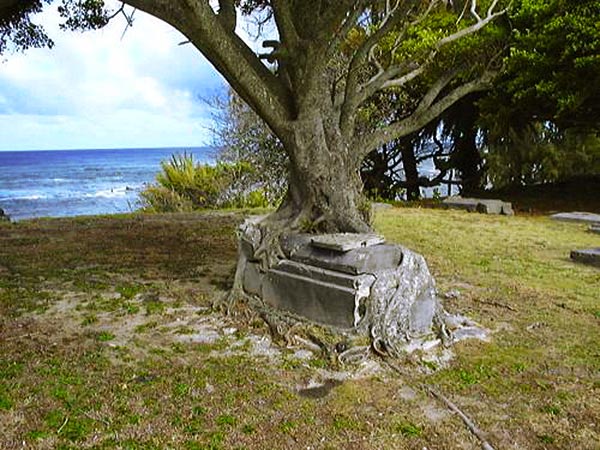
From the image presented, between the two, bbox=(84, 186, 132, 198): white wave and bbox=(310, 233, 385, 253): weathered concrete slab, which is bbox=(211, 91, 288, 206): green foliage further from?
bbox=(84, 186, 132, 198): white wave

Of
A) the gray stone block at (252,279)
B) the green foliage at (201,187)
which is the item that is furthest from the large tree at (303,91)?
the green foliage at (201,187)

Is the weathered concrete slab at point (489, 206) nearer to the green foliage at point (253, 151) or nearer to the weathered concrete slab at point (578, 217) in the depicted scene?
the weathered concrete slab at point (578, 217)

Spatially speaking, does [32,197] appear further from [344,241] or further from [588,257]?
[344,241]

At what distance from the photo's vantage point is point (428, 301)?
3555 mm

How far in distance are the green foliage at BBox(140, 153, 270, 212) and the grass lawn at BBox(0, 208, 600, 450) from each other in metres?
6.72

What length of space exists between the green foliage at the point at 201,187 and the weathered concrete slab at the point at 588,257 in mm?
7318

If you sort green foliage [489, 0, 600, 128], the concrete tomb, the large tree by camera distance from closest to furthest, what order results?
1. the concrete tomb
2. the large tree
3. green foliage [489, 0, 600, 128]

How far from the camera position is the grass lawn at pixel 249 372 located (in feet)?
7.58

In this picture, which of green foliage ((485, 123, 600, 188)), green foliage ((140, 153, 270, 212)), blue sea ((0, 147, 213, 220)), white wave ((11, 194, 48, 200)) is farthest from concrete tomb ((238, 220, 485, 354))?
white wave ((11, 194, 48, 200))

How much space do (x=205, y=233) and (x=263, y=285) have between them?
3549 mm

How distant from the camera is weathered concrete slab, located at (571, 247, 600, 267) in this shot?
5336mm

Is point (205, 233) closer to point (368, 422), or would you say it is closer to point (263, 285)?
point (263, 285)

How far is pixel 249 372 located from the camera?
2.96 meters

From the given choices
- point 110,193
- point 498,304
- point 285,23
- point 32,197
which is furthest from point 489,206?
point 32,197
